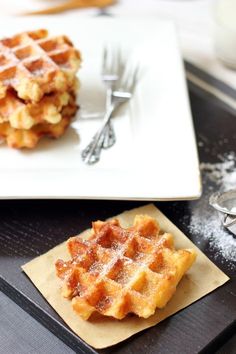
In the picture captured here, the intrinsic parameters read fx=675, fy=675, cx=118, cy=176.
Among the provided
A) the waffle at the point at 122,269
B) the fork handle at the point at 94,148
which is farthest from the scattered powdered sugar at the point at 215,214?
the fork handle at the point at 94,148

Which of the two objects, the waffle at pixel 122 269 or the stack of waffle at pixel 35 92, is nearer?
the waffle at pixel 122 269

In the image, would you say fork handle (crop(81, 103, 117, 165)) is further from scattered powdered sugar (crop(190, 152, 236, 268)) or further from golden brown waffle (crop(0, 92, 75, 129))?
scattered powdered sugar (crop(190, 152, 236, 268))

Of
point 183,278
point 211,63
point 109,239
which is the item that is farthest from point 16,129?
point 211,63

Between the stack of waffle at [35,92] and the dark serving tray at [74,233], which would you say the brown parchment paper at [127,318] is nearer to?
the dark serving tray at [74,233]

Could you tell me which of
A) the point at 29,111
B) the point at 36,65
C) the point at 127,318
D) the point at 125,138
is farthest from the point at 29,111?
the point at 127,318

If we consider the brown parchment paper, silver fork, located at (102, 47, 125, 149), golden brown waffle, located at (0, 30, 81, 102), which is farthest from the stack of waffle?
the brown parchment paper
